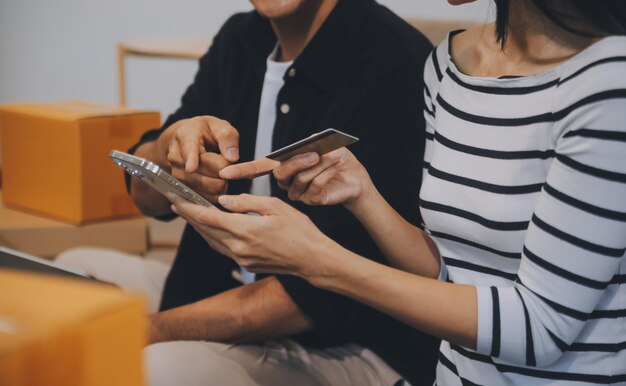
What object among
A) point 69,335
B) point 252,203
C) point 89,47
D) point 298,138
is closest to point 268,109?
point 298,138

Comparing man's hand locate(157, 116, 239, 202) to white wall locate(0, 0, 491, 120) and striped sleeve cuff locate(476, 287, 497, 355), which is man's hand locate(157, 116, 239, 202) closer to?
striped sleeve cuff locate(476, 287, 497, 355)

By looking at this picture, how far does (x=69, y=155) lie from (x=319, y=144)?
875 mm

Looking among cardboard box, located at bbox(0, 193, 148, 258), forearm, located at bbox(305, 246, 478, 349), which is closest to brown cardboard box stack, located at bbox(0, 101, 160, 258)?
cardboard box, located at bbox(0, 193, 148, 258)

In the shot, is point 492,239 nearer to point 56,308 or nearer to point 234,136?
point 234,136

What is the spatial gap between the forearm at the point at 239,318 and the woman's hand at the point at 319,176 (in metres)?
0.19

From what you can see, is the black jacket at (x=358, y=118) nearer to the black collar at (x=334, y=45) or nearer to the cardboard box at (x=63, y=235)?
the black collar at (x=334, y=45)

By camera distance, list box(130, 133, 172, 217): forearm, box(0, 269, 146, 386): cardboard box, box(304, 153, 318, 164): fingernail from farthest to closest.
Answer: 1. box(130, 133, 172, 217): forearm
2. box(304, 153, 318, 164): fingernail
3. box(0, 269, 146, 386): cardboard box

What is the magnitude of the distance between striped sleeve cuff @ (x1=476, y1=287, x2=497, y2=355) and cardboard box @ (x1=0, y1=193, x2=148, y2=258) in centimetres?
94

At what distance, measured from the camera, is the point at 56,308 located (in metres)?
0.41

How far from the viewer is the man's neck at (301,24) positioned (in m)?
1.17

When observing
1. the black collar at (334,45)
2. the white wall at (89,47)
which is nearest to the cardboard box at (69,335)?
the black collar at (334,45)

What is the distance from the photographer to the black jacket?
1.06 m

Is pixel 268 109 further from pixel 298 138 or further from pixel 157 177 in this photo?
pixel 157 177

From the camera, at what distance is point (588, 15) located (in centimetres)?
81
